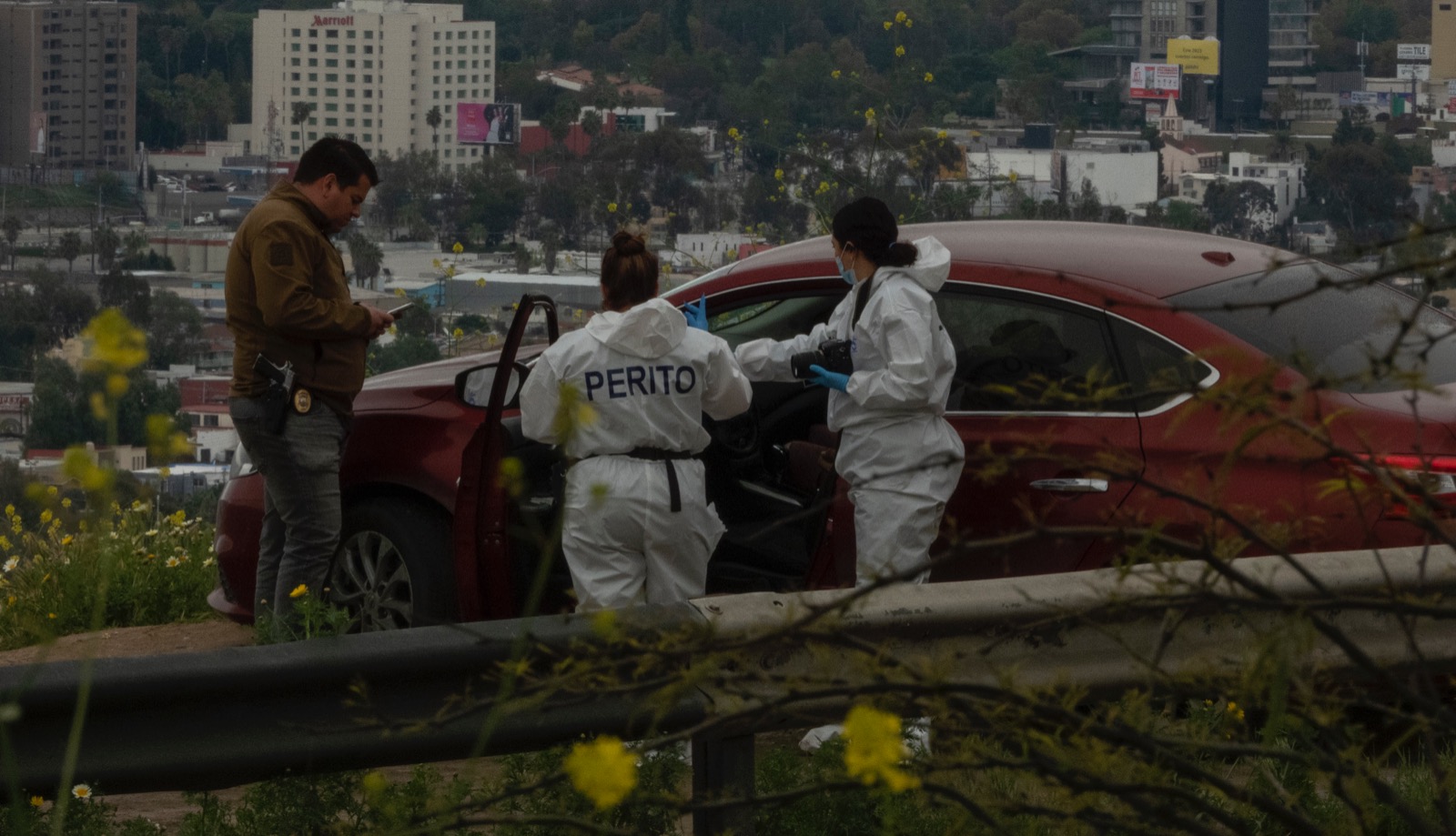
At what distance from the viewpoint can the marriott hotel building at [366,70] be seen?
276 feet

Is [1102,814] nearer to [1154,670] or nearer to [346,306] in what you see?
[1154,670]

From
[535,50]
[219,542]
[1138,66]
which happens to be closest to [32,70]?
[535,50]

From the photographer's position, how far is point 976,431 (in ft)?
17.4

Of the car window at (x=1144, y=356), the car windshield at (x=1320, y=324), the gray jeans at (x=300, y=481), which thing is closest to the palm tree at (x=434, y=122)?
the gray jeans at (x=300, y=481)

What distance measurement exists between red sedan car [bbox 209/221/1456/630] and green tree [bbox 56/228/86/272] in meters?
52.9

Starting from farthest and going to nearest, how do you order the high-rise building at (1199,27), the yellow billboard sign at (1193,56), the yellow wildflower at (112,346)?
1. the yellow billboard sign at (1193,56)
2. the high-rise building at (1199,27)
3. the yellow wildflower at (112,346)

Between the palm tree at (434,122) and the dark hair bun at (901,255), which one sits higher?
the palm tree at (434,122)

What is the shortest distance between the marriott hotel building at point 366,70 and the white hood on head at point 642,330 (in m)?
79.3

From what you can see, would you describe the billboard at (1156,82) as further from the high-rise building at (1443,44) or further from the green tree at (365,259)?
the green tree at (365,259)

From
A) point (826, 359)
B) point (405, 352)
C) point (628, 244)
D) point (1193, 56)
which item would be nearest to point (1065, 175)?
point (405, 352)

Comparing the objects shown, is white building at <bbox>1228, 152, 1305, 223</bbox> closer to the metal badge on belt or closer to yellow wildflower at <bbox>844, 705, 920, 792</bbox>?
the metal badge on belt

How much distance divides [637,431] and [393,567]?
125 centimetres

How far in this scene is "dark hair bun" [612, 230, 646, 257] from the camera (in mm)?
5145

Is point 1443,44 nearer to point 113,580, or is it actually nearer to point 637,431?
point 113,580
